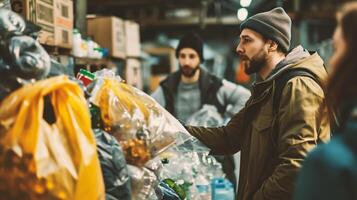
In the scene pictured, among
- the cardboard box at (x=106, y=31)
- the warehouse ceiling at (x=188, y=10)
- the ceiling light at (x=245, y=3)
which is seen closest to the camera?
the cardboard box at (x=106, y=31)

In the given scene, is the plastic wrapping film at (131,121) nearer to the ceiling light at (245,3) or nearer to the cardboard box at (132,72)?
the cardboard box at (132,72)

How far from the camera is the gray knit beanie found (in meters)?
2.91

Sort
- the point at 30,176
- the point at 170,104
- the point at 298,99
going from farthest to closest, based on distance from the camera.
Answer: the point at 170,104 < the point at 298,99 < the point at 30,176

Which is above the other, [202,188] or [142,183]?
[142,183]

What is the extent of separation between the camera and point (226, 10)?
10.5 m

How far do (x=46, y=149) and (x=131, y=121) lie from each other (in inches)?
18.5

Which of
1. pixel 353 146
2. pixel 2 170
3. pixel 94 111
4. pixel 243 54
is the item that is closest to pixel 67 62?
pixel 243 54

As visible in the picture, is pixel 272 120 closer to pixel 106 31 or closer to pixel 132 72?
pixel 106 31

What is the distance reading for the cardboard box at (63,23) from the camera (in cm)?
339

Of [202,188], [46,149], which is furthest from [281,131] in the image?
[46,149]

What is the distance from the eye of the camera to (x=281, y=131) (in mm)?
2559

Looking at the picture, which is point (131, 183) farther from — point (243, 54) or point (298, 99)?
point (243, 54)

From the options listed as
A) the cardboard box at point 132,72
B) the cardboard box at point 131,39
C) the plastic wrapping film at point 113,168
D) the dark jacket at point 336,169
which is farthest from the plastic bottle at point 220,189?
the dark jacket at point 336,169

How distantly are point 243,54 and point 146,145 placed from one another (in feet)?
3.53
